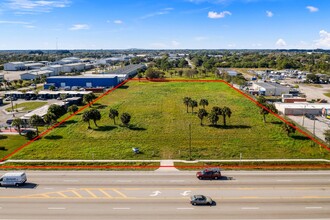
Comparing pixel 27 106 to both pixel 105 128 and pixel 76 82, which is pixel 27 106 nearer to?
pixel 76 82

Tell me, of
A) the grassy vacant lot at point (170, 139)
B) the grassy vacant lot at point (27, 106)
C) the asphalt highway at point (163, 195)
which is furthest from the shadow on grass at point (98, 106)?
the asphalt highway at point (163, 195)

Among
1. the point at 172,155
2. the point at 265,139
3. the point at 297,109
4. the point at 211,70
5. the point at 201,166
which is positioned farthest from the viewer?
the point at 211,70

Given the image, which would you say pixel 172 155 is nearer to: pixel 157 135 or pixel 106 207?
pixel 157 135

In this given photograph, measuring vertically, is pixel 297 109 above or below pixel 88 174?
above

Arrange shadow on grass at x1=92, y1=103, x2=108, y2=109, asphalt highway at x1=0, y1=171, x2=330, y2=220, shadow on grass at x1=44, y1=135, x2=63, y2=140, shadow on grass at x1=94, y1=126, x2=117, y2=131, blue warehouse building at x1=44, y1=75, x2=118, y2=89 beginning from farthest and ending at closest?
blue warehouse building at x1=44, y1=75, x2=118, y2=89, shadow on grass at x1=92, y1=103, x2=108, y2=109, shadow on grass at x1=94, y1=126, x2=117, y2=131, shadow on grass at x1=44, y1=135, x2=63, y2=140, asphalt highway at x1=0, y1=171, x2=330, y2=220

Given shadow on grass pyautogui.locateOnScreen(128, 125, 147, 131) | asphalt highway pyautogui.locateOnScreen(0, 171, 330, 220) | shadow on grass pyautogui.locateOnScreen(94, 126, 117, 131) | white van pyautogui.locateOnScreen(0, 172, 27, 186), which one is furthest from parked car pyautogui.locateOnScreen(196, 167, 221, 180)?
shadow on grass pyautogui.locateOnScreen(94, 126, 117, 131)

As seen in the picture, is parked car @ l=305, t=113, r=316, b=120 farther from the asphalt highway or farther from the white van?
the white van

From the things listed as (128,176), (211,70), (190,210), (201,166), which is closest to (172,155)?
(201,166)

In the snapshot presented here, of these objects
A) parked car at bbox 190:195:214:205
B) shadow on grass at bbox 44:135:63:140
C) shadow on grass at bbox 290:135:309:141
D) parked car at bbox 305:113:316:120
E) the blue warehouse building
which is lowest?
parked car at bbox 190:195:214:205
